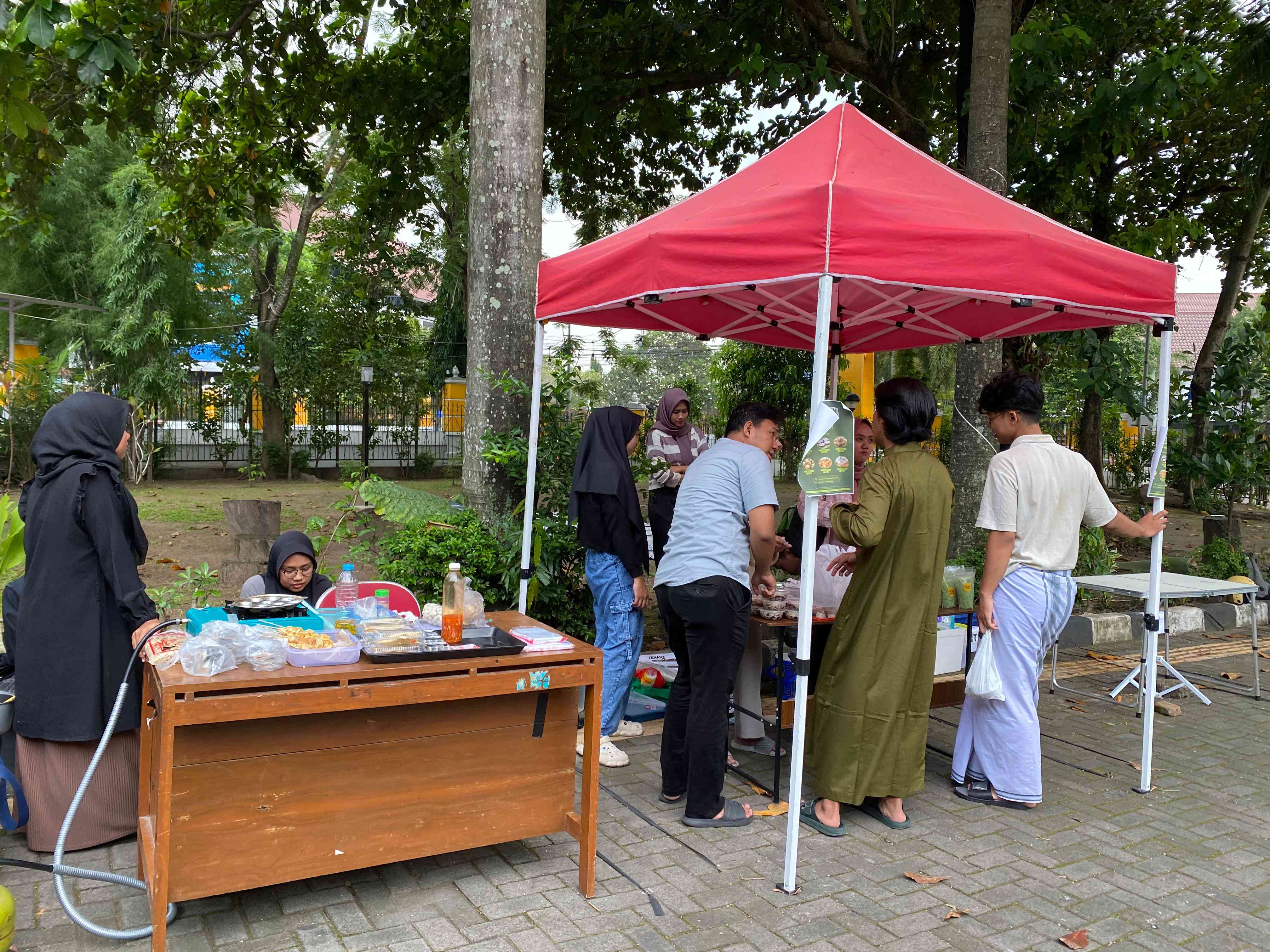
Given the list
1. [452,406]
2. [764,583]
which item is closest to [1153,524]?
[764,583]

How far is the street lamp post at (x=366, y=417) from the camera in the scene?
20000 millimetres

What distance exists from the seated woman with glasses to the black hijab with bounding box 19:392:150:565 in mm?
697

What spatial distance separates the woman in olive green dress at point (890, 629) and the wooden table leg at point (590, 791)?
1199 mm

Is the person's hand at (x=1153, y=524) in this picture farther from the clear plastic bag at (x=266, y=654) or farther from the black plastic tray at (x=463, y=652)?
the clear plastic bag at (x=266, y=654)

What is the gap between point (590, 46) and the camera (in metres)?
9.59

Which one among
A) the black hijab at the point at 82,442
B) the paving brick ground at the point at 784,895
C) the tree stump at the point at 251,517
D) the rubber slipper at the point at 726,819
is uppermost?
the black hijab at the point at 82,442

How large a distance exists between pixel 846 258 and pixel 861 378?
6470 mm

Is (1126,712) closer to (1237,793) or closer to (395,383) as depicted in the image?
(1237,793)

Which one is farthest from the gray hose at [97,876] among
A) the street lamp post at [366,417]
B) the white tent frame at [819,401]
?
the street lamp post at [366,417]

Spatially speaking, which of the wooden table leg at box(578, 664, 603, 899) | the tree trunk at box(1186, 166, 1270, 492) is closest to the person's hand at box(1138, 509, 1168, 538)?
the wooden table leg at box(578, 664, 603, 899)

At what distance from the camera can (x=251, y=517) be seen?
28.1 ft

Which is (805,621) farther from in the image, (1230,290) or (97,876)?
(1230,290)

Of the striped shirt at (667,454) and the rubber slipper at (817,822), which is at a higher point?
the striped shirt at (667,454)

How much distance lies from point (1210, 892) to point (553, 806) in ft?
8.49
